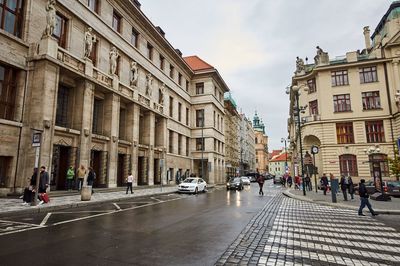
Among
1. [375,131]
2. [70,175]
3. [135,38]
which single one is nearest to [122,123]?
[135,38]

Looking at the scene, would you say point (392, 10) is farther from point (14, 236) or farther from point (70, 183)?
point (14, 236)

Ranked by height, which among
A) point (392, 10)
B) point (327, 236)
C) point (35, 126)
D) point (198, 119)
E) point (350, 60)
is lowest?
point (327, 236)

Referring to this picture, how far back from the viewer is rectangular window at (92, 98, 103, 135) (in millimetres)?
23983

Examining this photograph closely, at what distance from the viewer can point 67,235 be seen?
22.8 ft

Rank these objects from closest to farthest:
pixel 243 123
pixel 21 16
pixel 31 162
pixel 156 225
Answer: pixel 156 225, pixel 31 162, pixel 21 16, pixel 243 123

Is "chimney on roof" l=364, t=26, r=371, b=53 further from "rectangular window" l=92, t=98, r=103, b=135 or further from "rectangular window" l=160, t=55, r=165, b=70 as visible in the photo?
"rectangular window" l=92, t=98, r=103, b=135

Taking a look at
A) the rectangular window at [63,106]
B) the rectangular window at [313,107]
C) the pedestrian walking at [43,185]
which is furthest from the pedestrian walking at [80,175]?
the rectangular window at [313,107]

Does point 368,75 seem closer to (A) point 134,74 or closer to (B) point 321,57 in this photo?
(B) point 321,57

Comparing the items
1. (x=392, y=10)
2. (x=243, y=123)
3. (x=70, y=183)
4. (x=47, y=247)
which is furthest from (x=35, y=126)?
(x=243, y=123)

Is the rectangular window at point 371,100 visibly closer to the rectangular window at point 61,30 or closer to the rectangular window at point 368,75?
the rectangular window at point 368,75

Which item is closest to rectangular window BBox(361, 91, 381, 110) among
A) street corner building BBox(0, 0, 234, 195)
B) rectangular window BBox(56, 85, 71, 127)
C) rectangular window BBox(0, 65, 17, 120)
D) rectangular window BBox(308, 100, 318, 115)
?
rectangular window BBox(308, 100, 318, 115)

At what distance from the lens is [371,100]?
35.8 meters

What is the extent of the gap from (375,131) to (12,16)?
39913mm

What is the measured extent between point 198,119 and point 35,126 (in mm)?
32649
